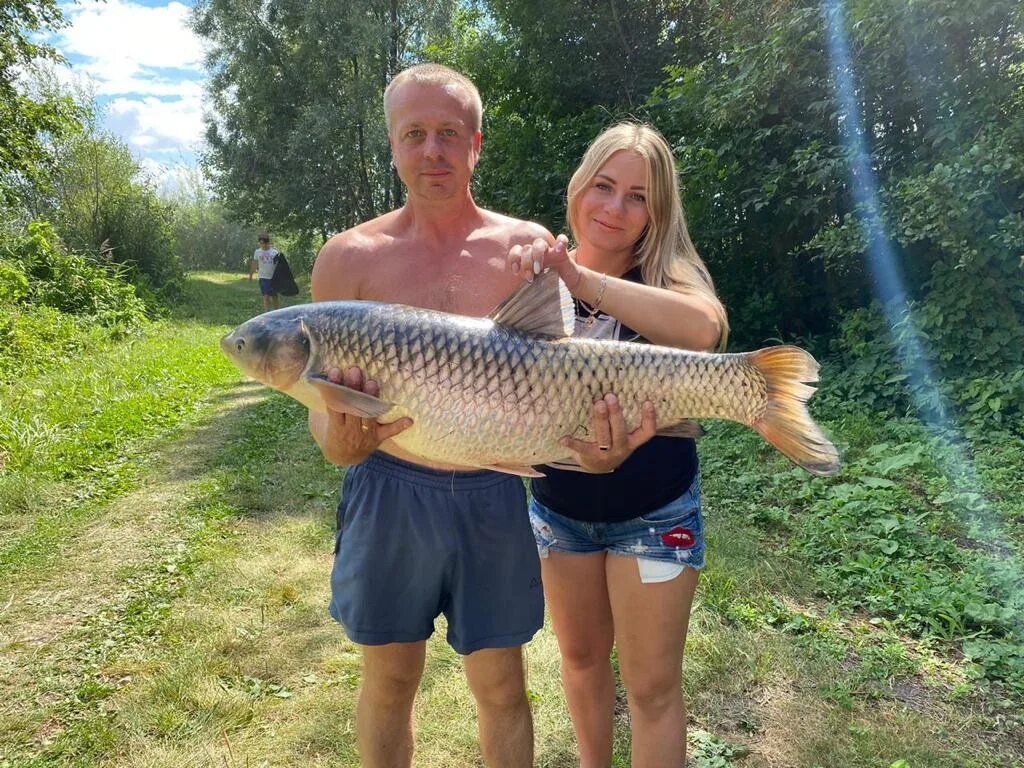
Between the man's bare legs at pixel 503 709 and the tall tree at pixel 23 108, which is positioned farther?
the tall tree at pixel 23 108

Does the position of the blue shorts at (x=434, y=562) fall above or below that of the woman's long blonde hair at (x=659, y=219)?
below

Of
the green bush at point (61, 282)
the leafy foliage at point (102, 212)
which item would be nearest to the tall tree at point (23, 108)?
the green bush at point (61, 282)

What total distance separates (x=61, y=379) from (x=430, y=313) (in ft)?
29.9

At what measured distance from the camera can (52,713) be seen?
327cm

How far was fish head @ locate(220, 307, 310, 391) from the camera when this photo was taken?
1.99 metres

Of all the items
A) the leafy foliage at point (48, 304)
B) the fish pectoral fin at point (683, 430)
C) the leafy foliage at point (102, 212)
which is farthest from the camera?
the leafy foliage at point (102, 212)

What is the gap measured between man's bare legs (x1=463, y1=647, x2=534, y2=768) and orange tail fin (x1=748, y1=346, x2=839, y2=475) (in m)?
1.17

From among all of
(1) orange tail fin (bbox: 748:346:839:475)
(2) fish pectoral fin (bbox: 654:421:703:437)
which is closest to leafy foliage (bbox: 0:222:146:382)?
(2) fish pectoral fin (bbox: 654:421:703:437)

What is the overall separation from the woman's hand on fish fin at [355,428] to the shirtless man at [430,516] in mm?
73

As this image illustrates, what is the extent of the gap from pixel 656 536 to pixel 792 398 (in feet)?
2.08

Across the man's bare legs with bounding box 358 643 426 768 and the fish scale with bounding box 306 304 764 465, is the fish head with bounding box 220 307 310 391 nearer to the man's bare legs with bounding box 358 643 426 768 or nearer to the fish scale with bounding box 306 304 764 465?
the fish scale with bounding box 306 304 764 465

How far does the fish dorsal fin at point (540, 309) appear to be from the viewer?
202 cm

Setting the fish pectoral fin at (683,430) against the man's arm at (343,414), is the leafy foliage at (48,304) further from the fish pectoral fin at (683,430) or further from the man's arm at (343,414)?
the fish pectoral fin at (683,430)

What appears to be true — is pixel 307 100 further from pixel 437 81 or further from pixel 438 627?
pixel 437 81
